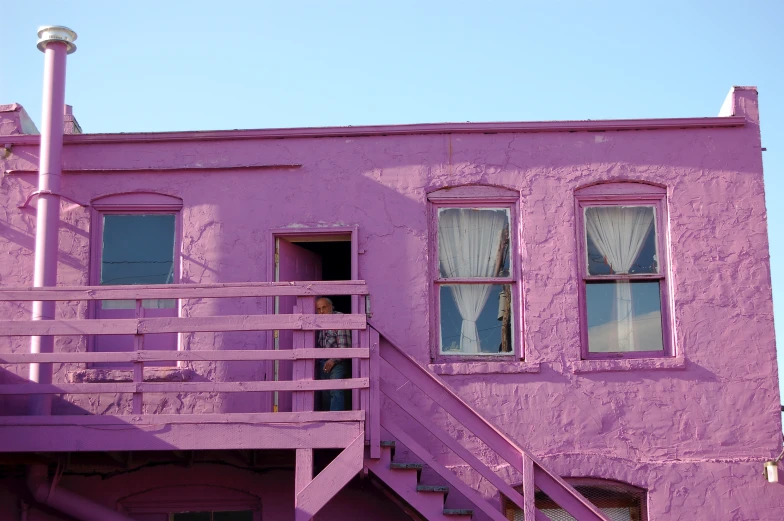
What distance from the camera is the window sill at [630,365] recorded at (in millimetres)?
10281

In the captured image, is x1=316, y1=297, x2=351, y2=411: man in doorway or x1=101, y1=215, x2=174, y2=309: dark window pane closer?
x1=316, y1=297, x2=351, y2=411: man in doorway

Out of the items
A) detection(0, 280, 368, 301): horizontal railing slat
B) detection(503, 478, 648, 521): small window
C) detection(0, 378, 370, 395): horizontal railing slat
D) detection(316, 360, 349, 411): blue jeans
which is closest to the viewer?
detection(0, 378, 370, 395): horizontal railing slat

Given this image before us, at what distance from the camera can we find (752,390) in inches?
404

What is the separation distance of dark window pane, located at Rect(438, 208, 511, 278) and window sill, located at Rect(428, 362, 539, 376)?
1015 millimetres

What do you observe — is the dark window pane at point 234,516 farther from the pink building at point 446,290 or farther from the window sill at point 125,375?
the window sill at point 125,375

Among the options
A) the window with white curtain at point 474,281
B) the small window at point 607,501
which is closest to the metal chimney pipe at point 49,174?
the window with white curtain at point 474,281

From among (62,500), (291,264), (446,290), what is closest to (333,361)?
(291,264)

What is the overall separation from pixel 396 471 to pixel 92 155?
498 cm

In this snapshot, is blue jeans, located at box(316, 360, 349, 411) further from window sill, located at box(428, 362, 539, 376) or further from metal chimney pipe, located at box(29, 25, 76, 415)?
metal chimney pipe, located at box(29, 25, 76, 415)

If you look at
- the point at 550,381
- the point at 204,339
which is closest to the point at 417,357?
the point at 550,381

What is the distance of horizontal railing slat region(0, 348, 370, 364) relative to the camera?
8797 millimetres

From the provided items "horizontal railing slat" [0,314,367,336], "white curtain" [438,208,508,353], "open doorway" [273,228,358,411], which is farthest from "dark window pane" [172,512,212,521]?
"white curtain" [438,208,508,353]

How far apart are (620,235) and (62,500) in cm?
640

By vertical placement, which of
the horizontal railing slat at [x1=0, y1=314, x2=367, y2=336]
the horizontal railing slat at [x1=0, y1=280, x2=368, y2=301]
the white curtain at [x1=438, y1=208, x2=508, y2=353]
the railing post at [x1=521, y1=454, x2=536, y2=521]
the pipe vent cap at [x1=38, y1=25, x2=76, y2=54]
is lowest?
the railing post at [x1=521, y1=454, x2=536, y2=521]
